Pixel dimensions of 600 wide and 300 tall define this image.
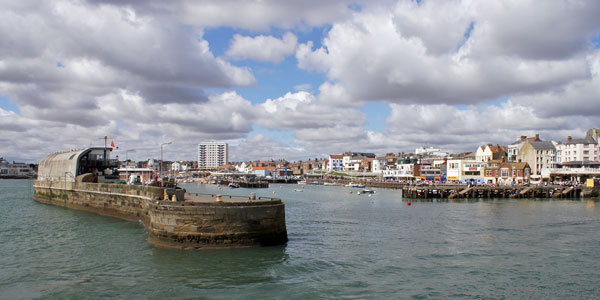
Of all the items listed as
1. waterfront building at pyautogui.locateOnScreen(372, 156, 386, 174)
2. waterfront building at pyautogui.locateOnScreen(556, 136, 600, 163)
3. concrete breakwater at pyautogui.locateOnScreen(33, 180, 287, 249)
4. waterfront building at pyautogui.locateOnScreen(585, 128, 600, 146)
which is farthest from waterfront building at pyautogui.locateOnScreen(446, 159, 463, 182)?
concrete breakwater at pyautogui.locateOnScreen(33, 180, 287, 249)

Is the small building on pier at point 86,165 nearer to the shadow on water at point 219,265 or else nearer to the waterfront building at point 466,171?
the shadow on water at point 219,265

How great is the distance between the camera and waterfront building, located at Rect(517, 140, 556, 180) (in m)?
113

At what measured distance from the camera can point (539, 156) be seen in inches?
4466

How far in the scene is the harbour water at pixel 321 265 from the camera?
19.6 meters

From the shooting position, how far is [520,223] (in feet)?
138

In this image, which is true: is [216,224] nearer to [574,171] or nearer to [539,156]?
[574,171]

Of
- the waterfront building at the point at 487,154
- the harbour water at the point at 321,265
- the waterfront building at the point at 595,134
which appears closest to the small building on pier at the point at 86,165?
the harbour water at the point at 321,265

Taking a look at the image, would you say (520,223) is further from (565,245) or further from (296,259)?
(296,259)

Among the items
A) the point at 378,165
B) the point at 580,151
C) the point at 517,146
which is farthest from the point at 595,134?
the point at 378,165

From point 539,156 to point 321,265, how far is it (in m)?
110

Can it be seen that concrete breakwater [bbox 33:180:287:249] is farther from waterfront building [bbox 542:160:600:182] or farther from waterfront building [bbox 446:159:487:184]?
waterfront building [bbox 542:160:600:182]

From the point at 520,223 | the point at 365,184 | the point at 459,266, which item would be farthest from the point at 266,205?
the point at 365,184

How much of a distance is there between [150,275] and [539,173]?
381 feet

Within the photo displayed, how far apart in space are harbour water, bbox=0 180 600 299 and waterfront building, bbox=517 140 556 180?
83.5 meters
